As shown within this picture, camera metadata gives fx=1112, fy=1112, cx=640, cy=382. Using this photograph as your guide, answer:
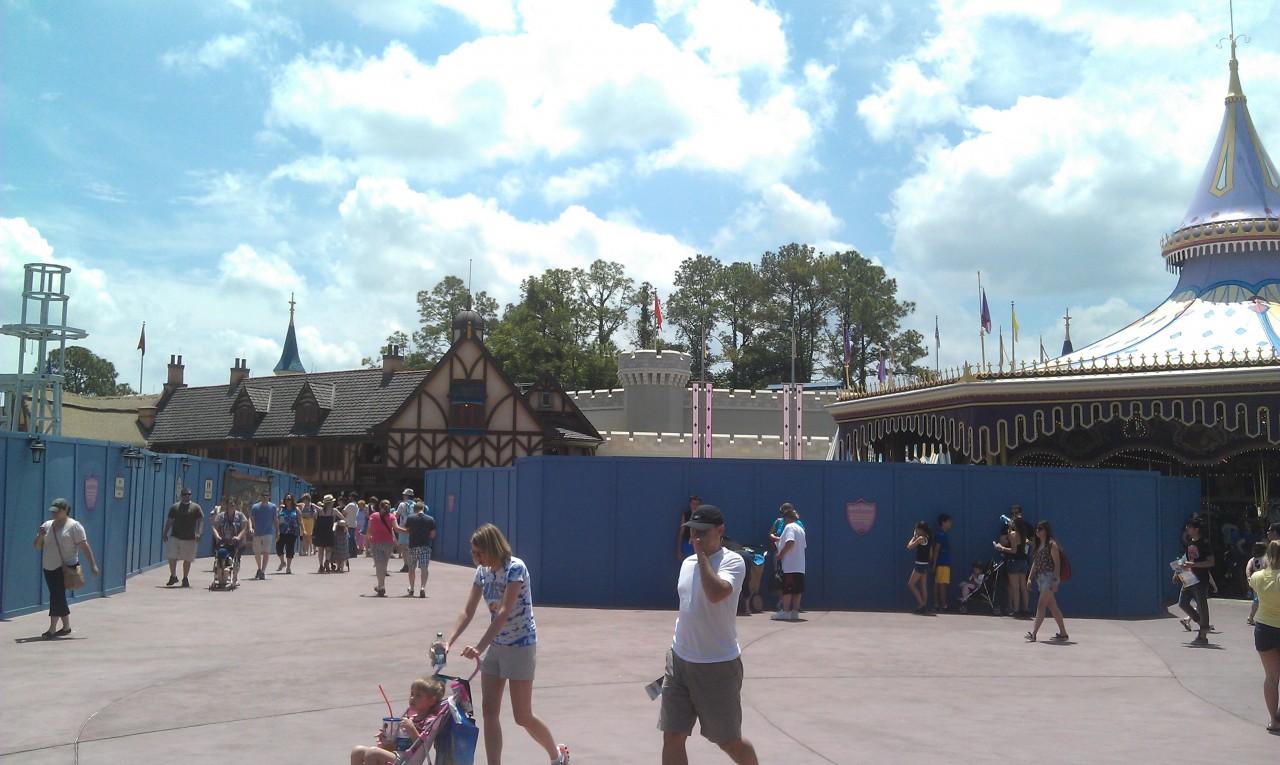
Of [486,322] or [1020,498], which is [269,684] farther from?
[486,322]

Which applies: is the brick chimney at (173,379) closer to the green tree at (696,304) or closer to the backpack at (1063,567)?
the green tree at (696,304)

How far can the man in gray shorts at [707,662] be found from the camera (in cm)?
548

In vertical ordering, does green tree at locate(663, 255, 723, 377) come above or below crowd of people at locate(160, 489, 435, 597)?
above

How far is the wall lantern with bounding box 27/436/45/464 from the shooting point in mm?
14094

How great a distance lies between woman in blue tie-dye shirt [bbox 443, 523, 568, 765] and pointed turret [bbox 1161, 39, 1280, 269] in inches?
886

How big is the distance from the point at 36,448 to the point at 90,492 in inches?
86.9

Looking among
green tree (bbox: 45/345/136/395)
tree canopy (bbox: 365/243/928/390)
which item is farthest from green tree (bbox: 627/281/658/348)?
green tree (bbox: 45/345/136/395)

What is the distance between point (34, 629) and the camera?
41.5 ft

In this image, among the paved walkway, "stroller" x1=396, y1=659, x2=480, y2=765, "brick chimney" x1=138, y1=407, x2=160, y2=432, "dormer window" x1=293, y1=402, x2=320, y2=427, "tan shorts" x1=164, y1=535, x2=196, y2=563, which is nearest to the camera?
"stroller" x1=396, y1=659, x2=480, y2=765

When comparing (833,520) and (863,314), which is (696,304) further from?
(833,520)

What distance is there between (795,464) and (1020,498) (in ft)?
11.6

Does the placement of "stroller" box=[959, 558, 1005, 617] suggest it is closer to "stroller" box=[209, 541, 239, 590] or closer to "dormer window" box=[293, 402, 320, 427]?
"stroller" box=[209, 541, 239, 590]

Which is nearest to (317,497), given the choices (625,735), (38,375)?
(38,375)

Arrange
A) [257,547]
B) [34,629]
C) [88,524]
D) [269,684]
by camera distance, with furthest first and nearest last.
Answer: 1. [257,547]
2. [88,524]
3. [34,629]
4. [269,684]
